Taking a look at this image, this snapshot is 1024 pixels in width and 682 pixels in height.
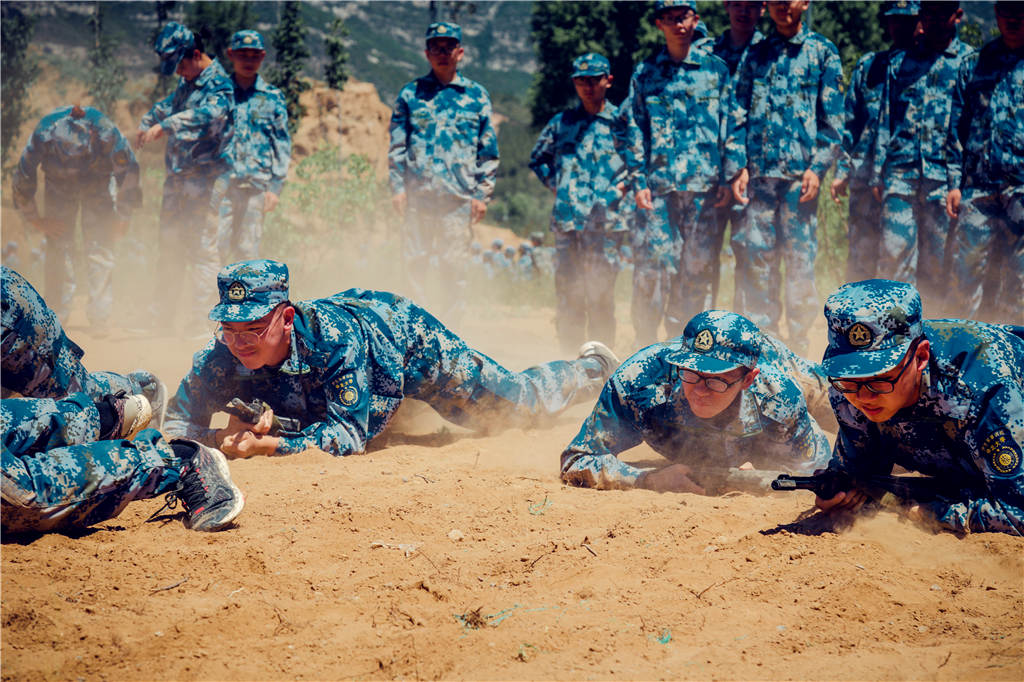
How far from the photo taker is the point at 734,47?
743 cm

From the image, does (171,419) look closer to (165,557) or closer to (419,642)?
(165,557)

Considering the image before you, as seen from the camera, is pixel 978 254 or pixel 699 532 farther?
pixel 978 254

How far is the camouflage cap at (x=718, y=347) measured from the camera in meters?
3.94

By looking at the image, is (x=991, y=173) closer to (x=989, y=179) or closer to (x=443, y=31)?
(x=989, y=179)

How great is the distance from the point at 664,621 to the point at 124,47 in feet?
128

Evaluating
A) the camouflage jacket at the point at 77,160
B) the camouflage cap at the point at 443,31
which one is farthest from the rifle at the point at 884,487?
the camouflage jacket at the point at 77,160

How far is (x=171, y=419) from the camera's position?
5039 millimetres

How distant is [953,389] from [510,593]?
170cm

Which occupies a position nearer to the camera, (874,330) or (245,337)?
(874,330)

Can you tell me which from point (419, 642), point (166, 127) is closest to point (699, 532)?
point (419, 642)

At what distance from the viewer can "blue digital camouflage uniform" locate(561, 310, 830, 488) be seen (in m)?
4.31

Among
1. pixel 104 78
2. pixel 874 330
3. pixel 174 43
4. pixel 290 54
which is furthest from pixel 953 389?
pixel 104 78

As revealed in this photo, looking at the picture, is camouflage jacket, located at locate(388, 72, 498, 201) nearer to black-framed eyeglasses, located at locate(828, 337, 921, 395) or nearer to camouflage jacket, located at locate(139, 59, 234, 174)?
camouflage jacket, located at locate(139, 59, 234, 174)

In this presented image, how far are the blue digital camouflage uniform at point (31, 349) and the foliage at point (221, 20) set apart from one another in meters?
22.7
